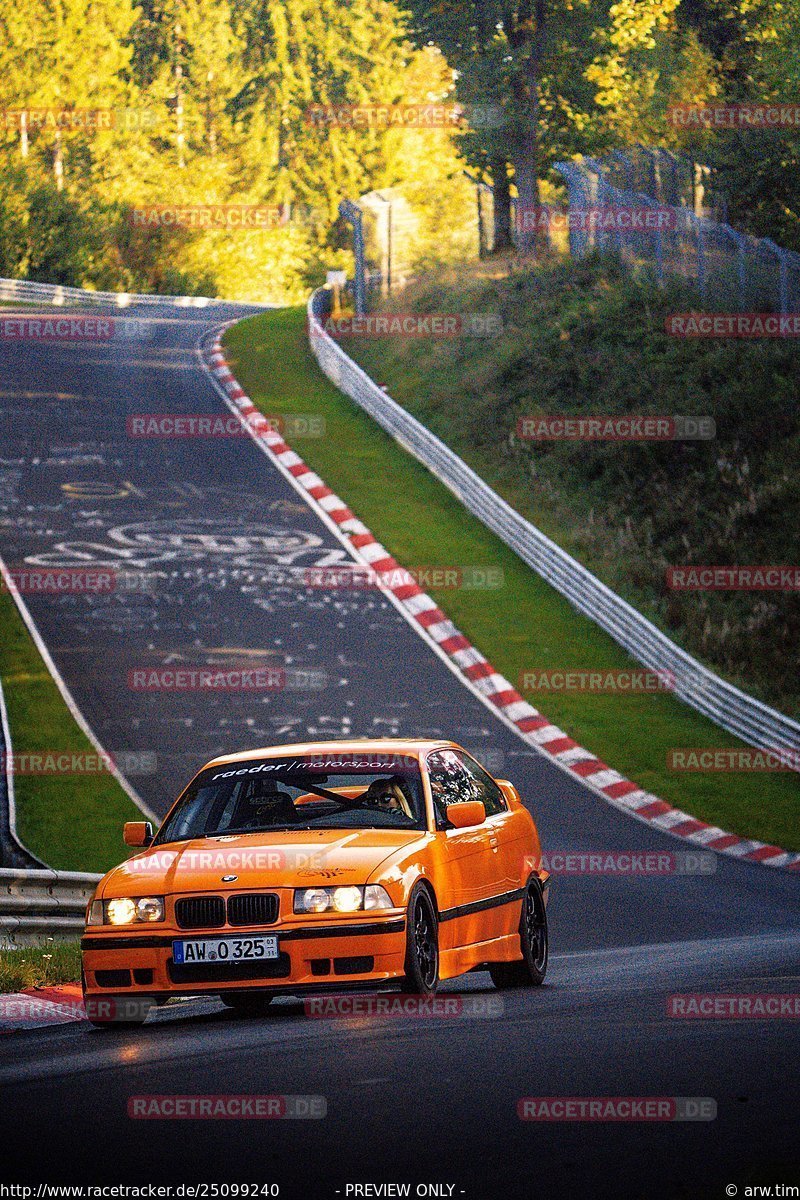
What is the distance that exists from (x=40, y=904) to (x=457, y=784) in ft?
9.34

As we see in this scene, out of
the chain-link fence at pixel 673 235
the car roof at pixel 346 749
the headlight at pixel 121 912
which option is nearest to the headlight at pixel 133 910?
the headlight at pixel 121 912

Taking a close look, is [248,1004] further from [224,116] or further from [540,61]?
[224,116]

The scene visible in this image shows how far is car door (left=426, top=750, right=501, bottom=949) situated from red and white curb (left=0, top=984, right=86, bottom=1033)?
6.71 ft

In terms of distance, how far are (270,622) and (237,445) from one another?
11.5 m

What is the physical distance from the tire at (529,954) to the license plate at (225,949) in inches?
77.4

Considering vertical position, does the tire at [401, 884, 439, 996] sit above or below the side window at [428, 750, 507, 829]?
below

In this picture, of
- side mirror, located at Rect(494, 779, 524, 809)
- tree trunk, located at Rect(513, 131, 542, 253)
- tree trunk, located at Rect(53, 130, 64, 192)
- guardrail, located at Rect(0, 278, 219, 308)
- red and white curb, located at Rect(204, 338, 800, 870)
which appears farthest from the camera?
tree trunk, located at Rect(53, 130, 64, 192)

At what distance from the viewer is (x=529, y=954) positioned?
34.7 feet

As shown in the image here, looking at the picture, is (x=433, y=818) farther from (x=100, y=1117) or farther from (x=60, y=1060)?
(x=100, y=1117)

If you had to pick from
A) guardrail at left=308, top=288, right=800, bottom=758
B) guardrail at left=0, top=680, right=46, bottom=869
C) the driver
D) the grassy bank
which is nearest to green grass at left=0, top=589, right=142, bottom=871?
guardrail at left=0, top=680, right=46, bottom=869

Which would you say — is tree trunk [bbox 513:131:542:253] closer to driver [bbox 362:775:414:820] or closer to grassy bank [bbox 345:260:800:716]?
grassy bank [bbox 345:260:800:716]

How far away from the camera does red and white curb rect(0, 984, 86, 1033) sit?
965 centimetres

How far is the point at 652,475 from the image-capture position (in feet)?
107

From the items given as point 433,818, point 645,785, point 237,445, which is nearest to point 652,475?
point 237,445
